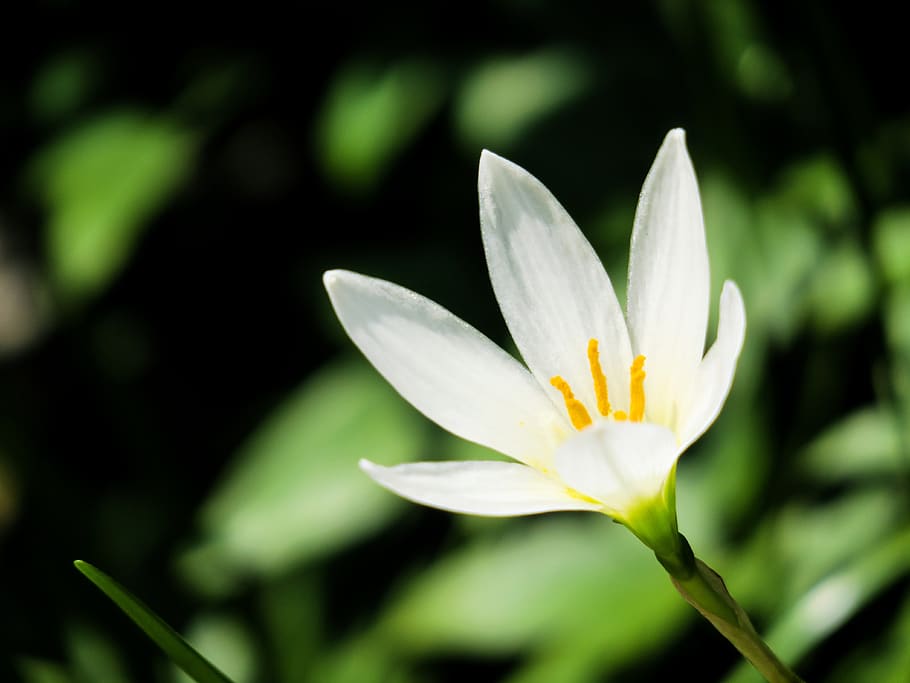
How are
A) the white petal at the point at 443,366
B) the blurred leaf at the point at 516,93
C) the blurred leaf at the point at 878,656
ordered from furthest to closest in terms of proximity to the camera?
the blurred leaf at the point at 516,93 → the blurred leaf at the point at 878,656 → the white petal at the point at 443,366

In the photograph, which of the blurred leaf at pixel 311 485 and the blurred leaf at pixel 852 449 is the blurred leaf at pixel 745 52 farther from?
the blurred leaf at pixel 311 485

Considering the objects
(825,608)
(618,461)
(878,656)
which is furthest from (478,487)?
(878,656)

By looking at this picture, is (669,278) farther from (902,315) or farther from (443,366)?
(902,315)

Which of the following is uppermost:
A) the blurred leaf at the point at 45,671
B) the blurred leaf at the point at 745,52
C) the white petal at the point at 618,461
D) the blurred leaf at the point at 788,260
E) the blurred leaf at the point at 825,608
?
the blurred leaf at the point at 745,52

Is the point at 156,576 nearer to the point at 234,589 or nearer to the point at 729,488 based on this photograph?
the point at 234,589

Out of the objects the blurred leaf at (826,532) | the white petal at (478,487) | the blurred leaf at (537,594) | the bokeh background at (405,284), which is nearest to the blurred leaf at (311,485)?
the bokeh background at (405,284)

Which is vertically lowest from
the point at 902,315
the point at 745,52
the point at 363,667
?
the point at 363,667

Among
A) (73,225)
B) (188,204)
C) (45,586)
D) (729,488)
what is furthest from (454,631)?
(188,204)
